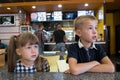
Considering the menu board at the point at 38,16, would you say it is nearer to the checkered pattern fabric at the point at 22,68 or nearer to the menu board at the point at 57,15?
the menu board at the point at 57,15

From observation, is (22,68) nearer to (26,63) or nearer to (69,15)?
(26,63)

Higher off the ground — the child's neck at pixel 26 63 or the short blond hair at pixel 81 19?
the short blond hair at pixel 81 19

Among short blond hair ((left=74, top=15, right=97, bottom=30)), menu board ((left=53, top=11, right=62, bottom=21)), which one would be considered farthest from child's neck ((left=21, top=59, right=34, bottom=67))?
menu board ((left=53, top=11, right=62, bottom=21))

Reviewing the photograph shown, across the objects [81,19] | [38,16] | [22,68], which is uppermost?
[38,16]

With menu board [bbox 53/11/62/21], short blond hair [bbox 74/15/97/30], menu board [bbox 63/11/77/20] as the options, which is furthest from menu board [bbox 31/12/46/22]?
short blond hair [bbox 74/15/97/30]

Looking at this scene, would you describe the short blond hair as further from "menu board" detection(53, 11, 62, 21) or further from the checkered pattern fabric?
"menu board" detection(53, 11, 62, 21)

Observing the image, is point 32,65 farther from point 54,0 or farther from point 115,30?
point 115,30

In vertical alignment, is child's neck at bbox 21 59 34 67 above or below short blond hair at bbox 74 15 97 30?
below

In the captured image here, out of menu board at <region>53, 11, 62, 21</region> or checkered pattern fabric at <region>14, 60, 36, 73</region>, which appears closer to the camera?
checkered pattern fabric at <region>14, 60, 36, 73</region>

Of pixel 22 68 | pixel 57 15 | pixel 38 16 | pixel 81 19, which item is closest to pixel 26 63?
pixel 22 68

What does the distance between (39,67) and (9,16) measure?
10.2 metres

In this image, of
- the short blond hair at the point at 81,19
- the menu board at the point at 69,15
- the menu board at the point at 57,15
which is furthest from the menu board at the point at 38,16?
the short blond hair at the point at 81,19

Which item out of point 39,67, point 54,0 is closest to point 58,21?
point 54,0

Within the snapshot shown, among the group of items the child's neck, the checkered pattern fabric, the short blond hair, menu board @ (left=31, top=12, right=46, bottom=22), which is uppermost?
menu board @ (left=31, top=12, right=46, bottom=22)
